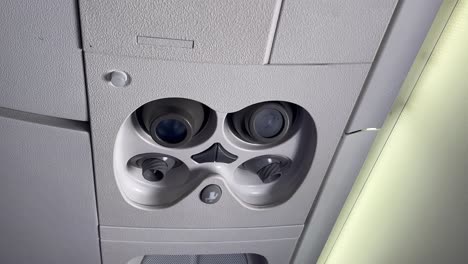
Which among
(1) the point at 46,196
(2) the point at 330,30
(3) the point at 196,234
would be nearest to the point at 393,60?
(2) the point at 330,30

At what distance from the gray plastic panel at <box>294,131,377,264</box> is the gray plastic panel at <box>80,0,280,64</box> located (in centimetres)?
25

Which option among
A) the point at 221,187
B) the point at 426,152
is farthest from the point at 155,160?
the point at 426,152

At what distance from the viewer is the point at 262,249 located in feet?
2.89

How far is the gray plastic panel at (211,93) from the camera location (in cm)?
58

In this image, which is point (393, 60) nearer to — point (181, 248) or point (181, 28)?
point (181, 28)

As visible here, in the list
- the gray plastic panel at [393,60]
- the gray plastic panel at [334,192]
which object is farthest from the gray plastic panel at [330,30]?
the gray plastic panel at [334,192]

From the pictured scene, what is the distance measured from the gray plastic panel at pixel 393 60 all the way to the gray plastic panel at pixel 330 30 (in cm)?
2

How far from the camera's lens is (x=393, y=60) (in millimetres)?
629

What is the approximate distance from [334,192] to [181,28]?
41cm

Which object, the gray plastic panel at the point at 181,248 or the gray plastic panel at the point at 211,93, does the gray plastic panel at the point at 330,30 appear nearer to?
the gray plastic panel at the point at 211,93

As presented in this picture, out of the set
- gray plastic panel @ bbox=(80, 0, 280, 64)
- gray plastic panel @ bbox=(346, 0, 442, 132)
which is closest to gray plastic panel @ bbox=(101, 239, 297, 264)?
gray plastic panel @ bbox=(346, 0, 442, 132)

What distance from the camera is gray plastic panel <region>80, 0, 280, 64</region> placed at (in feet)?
1.72

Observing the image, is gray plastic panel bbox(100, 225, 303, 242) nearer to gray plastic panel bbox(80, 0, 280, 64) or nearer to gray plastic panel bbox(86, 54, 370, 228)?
gray plastic panel bbox(86, 54, 370, 228)

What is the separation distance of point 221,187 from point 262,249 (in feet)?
0.67
